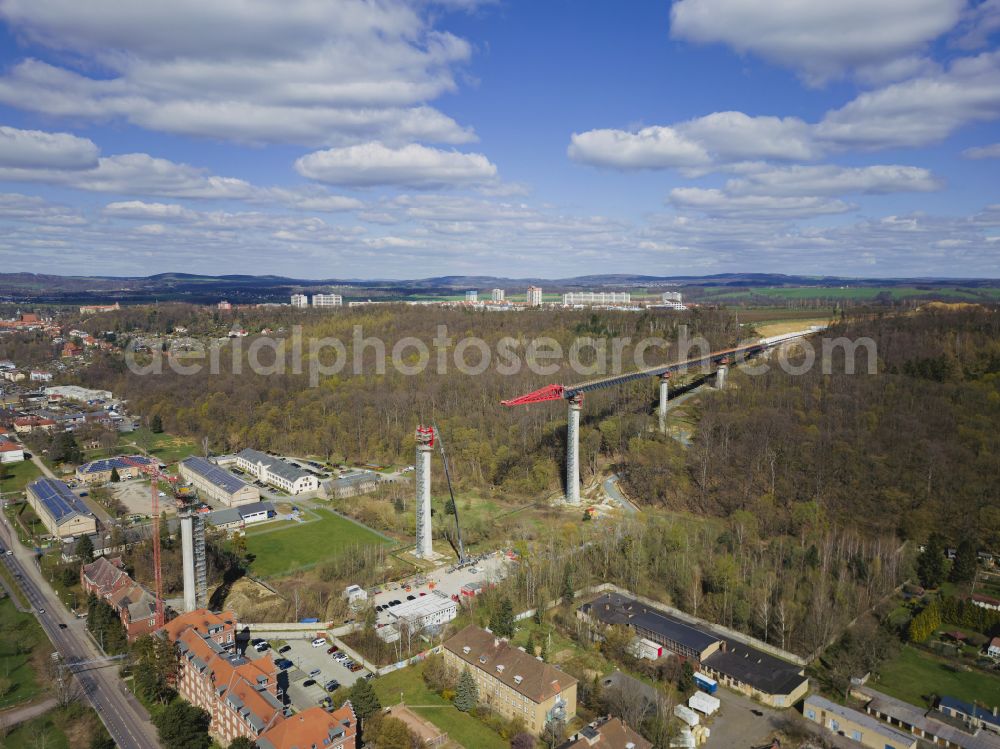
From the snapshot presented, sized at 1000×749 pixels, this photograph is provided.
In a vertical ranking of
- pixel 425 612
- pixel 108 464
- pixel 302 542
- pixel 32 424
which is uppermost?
pixel 32 424

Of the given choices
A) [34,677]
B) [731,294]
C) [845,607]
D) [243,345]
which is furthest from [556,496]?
[731,294]

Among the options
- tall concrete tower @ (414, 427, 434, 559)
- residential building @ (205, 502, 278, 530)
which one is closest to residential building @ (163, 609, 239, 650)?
tall concrete tower @ (414, 427, 434, 559)

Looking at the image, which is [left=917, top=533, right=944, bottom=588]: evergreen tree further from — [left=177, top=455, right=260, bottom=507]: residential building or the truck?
[left=177, top=455, right=260, bottom=507]: residential building

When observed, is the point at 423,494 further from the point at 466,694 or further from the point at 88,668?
the point at 88,668

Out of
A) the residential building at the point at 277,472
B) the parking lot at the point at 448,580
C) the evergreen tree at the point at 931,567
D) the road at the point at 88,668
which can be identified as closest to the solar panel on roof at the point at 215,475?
the residential building at the point at 277,472

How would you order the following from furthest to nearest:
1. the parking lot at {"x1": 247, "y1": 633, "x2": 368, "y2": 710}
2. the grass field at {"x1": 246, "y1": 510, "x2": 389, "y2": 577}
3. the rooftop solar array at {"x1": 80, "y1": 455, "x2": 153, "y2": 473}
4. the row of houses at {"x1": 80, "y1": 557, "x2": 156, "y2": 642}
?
the rooftop solar array at {"x1": 80, "y1": 455, "x2": 153, "y2": 473}, the grass field at {"x1": 246, "y1": 510, "x2": 389, "y2": 577}, the row of houses at {"x1": 80, "y1": 557, "x2": 156, "y2": 642}, the parking lot at {"x1": 247, "y1": 633, "x2": 368, "y2": 710}

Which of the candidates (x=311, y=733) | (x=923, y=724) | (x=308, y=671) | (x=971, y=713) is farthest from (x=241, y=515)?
(x=971, y=713)
